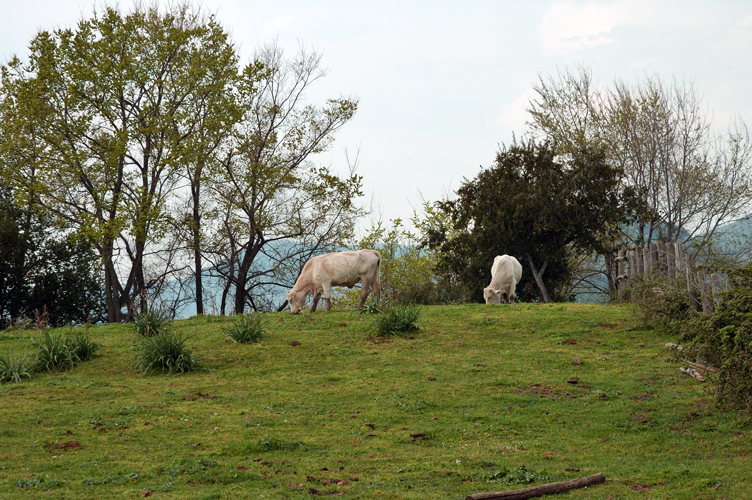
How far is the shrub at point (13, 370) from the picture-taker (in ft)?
47.5

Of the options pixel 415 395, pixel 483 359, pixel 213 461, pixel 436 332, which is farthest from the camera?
pixel 436 332

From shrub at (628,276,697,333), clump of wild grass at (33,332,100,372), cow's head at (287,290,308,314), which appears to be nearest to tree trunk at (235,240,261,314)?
cow's head at (287,290,308,314)

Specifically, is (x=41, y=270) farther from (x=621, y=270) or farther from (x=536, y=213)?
(x=621, y=270)

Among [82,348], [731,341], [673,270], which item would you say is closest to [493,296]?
[673,270]

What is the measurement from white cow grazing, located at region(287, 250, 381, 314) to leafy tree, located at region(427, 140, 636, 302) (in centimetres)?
1101

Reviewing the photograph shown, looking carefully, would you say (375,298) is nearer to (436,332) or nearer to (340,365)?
(436,332)

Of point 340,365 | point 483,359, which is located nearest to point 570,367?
point 483,359

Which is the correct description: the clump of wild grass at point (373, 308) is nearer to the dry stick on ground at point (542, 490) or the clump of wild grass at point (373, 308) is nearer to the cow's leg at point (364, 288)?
the cow's leg at point (364, 288)

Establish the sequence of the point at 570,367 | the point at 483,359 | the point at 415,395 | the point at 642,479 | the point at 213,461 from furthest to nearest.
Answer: the point at 483,359, the point at 570,367, the point at 415,395, the point at 213,461, the point at 642,479

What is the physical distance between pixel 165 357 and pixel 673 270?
41.8 ft

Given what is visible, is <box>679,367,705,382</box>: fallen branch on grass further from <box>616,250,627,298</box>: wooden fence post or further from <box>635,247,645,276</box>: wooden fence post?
<box>616,250,627,298</box>: wooden fence post

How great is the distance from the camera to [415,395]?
1237cm

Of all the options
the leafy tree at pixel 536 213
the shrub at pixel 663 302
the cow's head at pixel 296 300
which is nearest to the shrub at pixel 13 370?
the cow's head at pixel 296 300

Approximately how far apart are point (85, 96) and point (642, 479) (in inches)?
1071
